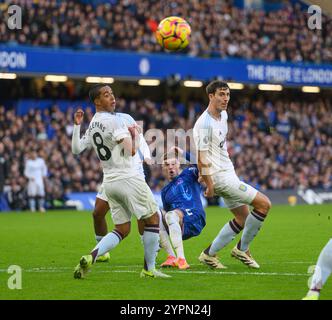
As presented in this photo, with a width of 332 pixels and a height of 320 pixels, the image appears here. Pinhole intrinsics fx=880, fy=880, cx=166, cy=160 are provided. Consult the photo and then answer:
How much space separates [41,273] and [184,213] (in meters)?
A: 2.26

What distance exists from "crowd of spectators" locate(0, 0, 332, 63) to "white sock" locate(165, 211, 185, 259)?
61.3 feet

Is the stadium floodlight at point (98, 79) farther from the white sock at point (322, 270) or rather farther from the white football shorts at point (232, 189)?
the white sock at point (322, 270)

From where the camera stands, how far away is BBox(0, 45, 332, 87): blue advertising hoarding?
99.0ft

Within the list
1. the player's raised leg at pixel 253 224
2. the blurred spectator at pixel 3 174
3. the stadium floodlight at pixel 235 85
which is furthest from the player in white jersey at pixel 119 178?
the stadium floodlight at pixel 235 85

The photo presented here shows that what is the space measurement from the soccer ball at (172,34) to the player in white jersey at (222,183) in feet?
22.2

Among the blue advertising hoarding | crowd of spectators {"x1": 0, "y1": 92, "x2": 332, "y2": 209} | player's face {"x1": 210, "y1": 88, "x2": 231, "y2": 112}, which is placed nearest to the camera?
player's face {"x1": 210, "y1": 88, "x2": 231, "y2": 112}

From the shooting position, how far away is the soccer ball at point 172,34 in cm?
1828

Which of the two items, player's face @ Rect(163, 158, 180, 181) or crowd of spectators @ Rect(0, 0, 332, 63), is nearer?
player's face @ Rect(163, 158, 180, 181)

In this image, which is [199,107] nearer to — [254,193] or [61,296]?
[254,193]

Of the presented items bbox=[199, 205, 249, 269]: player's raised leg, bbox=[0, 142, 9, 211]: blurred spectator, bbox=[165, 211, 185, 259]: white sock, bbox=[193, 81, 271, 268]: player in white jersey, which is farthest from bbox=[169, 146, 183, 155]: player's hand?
bbox=[0, 142, 9, 211]: blurred spectator

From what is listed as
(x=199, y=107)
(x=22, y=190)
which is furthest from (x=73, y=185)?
(x=199, y=107)

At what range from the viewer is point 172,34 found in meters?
18.4

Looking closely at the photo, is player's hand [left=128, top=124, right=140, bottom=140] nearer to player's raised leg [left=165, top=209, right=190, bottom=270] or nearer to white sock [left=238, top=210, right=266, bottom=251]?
player's raised leg [left=165, top=209, right=190, bottom=270]

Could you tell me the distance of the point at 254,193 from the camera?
11375mm
